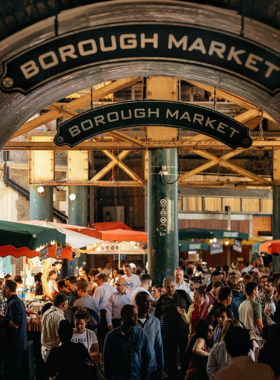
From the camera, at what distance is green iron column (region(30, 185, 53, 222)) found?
73.4 ft

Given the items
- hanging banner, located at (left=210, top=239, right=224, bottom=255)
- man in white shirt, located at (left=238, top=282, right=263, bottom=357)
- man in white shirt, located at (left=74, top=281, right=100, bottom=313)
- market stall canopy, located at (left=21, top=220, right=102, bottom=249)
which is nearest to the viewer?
man in white shirt, located at (left=238, top=282, right=263, bottom=357)

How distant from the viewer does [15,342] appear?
8203 millimetres

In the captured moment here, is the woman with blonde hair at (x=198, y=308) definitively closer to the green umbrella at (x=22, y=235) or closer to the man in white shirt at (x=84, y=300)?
the man in white shirt at (x=84, y=300)

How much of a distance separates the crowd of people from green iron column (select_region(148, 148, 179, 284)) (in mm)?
1414

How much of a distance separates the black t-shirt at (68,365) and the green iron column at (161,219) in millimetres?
8520

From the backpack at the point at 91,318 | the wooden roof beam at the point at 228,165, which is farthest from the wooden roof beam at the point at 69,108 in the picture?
the wooden roof beam at the point at 228,165

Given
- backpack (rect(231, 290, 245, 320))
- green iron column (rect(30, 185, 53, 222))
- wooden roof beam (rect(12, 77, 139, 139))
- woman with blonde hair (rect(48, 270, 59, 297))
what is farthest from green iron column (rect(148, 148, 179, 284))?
green iron column (rect(30, 185, 53, 222))

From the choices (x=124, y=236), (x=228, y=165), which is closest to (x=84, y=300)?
(x=124, y=236)

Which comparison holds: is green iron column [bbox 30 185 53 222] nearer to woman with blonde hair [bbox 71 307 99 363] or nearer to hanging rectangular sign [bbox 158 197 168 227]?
hanging rectangular sign [bbox 158 197 168 227]

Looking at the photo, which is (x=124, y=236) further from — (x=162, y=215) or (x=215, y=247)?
(x=215, y=247)

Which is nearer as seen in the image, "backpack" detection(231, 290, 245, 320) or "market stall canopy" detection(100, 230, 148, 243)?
"backpack" detection(231, 290, 245, 320)

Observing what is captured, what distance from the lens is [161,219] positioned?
45.6 feet

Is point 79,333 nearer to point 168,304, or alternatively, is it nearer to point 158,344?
point 158,344

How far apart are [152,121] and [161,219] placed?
6.60m
